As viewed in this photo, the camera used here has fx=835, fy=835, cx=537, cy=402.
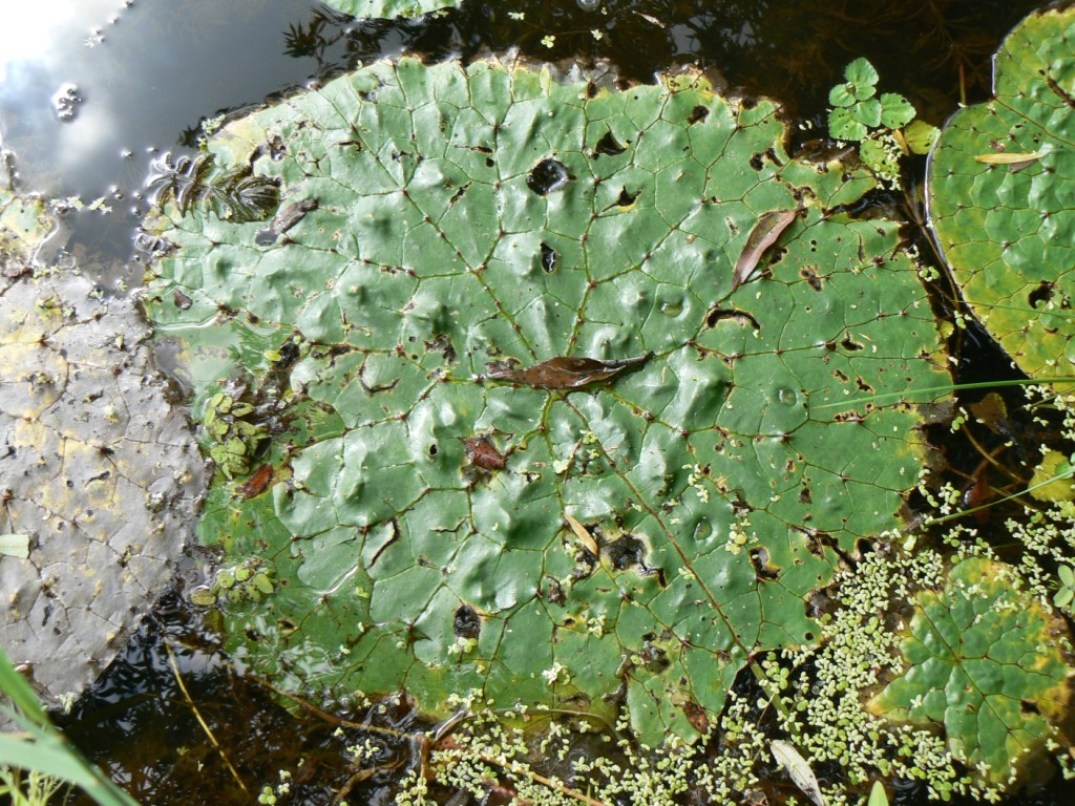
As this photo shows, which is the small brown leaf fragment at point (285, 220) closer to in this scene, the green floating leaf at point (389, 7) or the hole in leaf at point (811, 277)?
the green floating leaf at point (389, 7)

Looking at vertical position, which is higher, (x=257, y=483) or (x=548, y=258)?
(x=548, y=258)

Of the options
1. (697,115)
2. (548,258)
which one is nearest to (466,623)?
(548,258)

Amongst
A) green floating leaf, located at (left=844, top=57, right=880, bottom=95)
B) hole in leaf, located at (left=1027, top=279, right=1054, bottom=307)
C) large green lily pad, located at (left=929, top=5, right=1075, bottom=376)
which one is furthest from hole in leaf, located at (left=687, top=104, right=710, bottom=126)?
hole in leaf, located at (left=1027, top=279, right=1054, bottom=307)

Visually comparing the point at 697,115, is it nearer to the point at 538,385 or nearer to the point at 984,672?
the point at 538,385

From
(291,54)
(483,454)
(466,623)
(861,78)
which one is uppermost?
(291,54)

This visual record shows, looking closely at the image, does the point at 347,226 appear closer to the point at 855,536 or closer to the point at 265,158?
the point at 265,158

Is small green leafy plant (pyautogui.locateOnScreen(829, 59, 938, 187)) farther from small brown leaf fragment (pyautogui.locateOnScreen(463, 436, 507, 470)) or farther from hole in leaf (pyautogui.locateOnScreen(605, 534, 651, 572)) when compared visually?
small brown leaf fragment (pyautogui.locateOnScreen(463, 436, 507, 470))

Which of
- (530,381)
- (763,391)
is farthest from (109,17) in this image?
(763,391)

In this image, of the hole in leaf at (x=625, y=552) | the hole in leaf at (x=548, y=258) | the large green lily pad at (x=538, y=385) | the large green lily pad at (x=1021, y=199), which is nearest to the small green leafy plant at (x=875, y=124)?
the large green lily pad at (x=1021, y=199)
